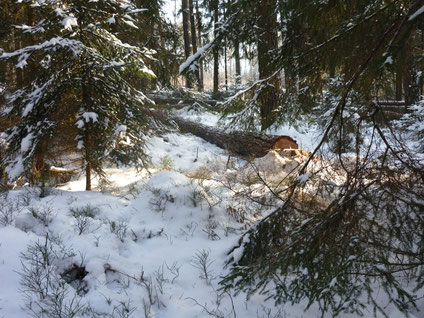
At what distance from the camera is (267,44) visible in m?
4.17

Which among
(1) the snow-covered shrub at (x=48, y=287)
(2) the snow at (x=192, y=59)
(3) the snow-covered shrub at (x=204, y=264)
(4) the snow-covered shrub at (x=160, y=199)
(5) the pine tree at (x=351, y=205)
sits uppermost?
(2) the snow at (x=192, y=59)

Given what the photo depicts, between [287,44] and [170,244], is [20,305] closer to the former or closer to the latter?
[170,244]

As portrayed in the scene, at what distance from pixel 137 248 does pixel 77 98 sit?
10.6ft

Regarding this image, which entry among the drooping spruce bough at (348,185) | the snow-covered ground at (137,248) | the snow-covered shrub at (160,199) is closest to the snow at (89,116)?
the snow-covered ground at (137,248)

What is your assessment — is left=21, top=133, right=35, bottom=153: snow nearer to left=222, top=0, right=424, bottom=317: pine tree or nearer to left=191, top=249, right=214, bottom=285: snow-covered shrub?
left=191, top=249, right=214, bottom=285: snow-covered shrub

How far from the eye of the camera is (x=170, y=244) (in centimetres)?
331

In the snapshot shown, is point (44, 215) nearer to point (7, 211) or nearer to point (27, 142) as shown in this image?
point (7, 211)

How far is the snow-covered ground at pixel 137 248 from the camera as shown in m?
2.23

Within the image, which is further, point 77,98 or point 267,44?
point 77,98

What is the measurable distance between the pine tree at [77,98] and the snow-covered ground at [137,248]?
78 cm

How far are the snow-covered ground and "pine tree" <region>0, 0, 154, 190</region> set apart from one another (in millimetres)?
784

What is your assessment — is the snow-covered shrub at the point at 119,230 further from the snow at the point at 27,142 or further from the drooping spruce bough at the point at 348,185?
the snow at the point at 27,142

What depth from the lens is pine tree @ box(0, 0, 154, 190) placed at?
14.2ft

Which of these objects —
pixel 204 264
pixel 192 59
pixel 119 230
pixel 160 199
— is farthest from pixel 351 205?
pixel 160 199
